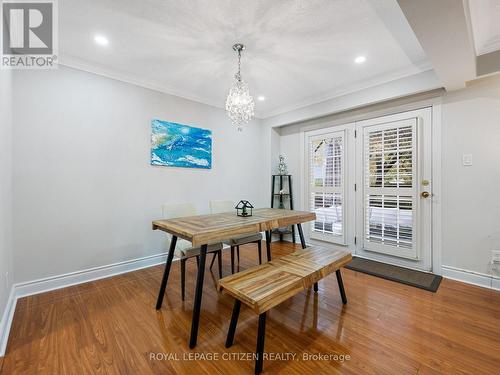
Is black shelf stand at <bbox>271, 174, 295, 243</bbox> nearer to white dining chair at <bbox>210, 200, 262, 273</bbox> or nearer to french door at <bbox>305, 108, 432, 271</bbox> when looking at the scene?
french door at <bbox>305, 108, 432, 271</bbox>

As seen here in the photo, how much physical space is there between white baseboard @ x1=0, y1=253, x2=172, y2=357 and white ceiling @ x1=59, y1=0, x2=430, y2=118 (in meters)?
2.37

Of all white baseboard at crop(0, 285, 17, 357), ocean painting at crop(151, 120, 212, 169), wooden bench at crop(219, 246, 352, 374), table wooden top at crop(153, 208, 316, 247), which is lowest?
white baseboard at crop(0, 285, 17, 357)

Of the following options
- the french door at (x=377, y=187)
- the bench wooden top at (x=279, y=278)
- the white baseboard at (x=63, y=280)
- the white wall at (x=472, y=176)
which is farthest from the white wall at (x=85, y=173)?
the white wall at (x=472, y=176)

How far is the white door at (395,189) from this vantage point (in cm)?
292

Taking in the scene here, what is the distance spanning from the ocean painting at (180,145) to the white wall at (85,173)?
0.35 feet

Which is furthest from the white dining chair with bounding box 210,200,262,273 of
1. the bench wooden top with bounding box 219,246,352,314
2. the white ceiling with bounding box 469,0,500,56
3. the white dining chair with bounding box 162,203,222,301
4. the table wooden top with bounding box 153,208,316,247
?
the white ceiling with bounding box 469,0,500,56

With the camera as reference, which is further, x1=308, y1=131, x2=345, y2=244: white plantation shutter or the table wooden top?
x1=308, y1=131, x2=345, y2=244: white plantation shutter

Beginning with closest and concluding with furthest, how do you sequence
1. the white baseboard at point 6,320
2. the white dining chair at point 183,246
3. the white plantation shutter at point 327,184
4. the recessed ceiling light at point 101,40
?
the white baseboard at point 6,320
the recessed ceiling light at point 101,40
the white dining chair at point 183,246
the white plantation shutter at point 327,184

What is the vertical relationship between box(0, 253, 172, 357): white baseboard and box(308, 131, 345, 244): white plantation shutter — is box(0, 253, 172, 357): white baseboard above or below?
below

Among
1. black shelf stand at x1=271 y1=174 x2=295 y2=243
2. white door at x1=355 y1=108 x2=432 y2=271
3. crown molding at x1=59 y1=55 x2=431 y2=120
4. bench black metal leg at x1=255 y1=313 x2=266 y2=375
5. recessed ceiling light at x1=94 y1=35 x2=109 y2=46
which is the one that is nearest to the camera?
bench black metal leg at x1=255 y1=313 x2=266 y2=375

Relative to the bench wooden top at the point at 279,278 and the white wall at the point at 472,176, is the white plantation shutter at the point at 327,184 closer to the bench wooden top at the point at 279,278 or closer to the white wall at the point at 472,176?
the white wall at the point at 472,176

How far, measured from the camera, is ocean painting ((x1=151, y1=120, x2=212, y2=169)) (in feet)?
10.5

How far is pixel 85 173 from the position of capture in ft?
8.66

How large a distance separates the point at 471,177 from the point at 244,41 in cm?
296
